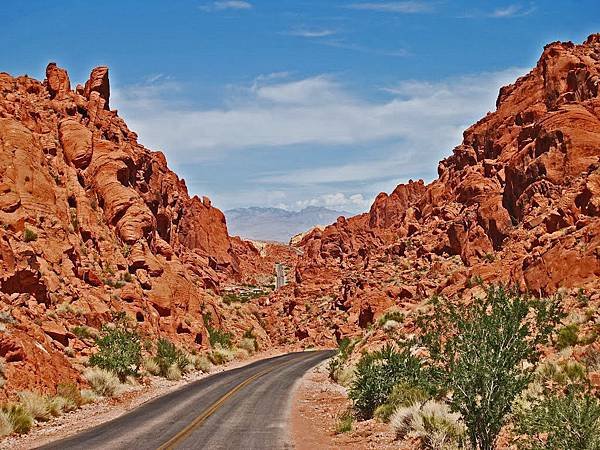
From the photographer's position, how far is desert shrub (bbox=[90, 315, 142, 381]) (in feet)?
86.3

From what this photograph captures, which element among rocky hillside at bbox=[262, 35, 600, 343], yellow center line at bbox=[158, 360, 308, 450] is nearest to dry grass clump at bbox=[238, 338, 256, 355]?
rocky hillside at bbox=[262, 35, 600, 343]

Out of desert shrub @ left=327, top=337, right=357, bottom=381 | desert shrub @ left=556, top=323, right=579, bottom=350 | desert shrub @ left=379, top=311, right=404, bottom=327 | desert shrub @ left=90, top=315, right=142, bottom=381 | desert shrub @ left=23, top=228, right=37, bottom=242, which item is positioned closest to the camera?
desert shrub @ left=556, top=323, right=579, bottom=350

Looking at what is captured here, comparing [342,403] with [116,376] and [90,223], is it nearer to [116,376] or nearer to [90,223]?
[116,376]

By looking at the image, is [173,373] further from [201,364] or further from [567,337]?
[567,337]

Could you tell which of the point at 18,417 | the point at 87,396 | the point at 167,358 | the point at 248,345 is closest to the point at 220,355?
the point at 248,345

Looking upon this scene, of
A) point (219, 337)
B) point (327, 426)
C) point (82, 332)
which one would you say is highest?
point (82, 332)

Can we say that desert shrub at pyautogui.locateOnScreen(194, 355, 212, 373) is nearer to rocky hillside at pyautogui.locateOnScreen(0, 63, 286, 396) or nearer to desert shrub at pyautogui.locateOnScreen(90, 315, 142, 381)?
rocky hillside at pyautogui.locateOnScreen(0, 63, 286, 396)

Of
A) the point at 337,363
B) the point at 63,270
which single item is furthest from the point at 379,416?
the point at 63,270

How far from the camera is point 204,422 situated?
1777 cm

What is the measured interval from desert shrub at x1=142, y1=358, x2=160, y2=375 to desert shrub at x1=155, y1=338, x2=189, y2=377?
0.40 metres

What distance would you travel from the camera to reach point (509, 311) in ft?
36.7

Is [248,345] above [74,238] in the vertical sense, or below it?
below

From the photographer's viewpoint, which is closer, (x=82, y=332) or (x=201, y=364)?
(x=82, y=332)

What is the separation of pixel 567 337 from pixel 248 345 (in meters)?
40.3
